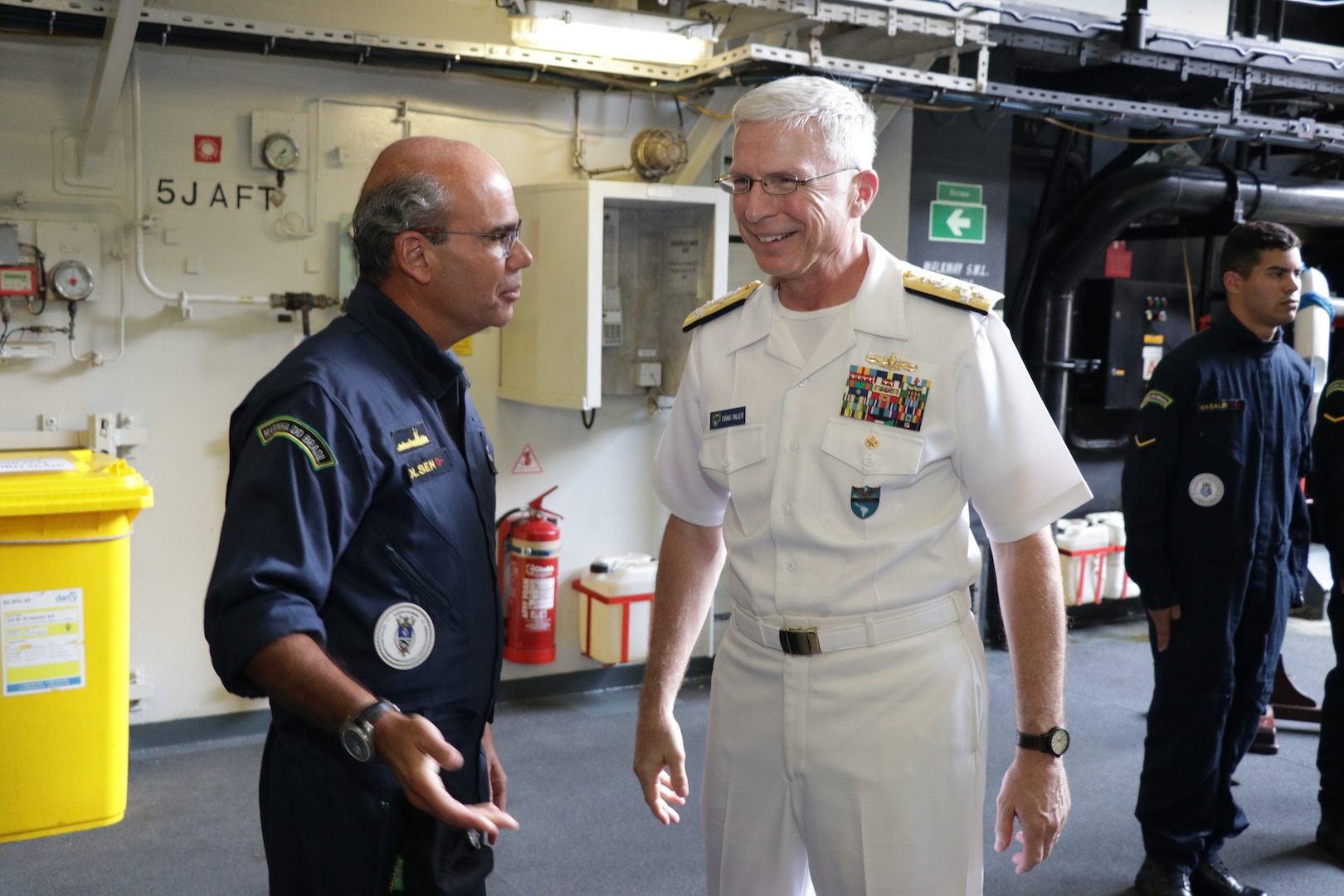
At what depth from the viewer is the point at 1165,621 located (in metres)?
3.26

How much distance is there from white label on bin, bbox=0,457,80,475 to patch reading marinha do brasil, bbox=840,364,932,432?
2.78 m

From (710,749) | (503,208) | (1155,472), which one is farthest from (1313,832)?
(503,208)

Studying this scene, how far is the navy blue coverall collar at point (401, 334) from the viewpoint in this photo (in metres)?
1.74

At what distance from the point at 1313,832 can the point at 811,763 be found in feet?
9.27

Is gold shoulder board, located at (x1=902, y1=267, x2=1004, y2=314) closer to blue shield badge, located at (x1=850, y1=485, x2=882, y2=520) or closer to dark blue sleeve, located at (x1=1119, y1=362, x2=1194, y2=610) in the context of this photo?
blue shield badge, located at (x1=850, y1=485, x2=882, y2=520)

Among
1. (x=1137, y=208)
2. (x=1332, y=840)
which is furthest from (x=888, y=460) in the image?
(x=1137, y=208)

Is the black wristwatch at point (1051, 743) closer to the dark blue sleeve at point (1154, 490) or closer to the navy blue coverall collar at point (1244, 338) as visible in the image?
the dark blue sleeve at point (1154, 490)

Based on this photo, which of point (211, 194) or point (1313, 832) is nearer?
point (1313, 832)

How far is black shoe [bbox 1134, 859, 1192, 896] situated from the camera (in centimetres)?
317

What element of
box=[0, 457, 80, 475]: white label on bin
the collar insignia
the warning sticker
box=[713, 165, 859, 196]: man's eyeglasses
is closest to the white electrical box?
the warning sticker

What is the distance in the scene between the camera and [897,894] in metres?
1.79

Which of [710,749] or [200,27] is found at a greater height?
[200,27]

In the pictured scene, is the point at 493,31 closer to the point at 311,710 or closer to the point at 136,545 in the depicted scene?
the point at 136,545

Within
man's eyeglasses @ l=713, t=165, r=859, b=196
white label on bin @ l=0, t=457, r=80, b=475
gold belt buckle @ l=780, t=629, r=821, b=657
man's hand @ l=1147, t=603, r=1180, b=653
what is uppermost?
man's eyeglasses @ l=713, t=165, r=859, b=196
